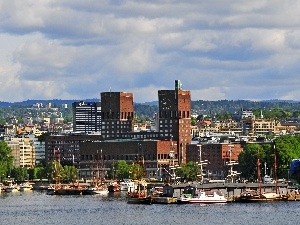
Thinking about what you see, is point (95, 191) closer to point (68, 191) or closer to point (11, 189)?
point (68, 191)

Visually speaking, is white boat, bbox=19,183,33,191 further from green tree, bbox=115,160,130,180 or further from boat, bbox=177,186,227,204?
boat, bbox=177,186,227,204

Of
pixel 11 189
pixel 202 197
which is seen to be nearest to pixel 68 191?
pixel 11 189

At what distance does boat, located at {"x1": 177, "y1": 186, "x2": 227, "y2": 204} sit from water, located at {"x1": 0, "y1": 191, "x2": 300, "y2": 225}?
314cm

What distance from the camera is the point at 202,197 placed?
12669cm

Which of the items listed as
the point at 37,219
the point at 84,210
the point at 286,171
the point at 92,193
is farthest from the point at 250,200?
the point at 286,171

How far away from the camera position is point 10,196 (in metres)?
156

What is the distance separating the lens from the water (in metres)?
101

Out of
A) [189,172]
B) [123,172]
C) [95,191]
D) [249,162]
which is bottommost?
[95,191]

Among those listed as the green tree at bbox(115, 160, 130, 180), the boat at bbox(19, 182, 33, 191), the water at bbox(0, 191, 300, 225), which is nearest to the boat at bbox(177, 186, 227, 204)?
the water at bbox(0, 191, 300, 225)

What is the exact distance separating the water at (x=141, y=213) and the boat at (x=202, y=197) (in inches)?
124

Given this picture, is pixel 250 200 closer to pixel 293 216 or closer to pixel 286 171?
pixel 293 216

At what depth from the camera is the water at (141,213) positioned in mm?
101425

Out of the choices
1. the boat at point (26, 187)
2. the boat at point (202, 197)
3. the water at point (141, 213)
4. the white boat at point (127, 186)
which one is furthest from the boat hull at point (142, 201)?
the boat at point (26, 187)

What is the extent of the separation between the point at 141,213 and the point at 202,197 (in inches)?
667
